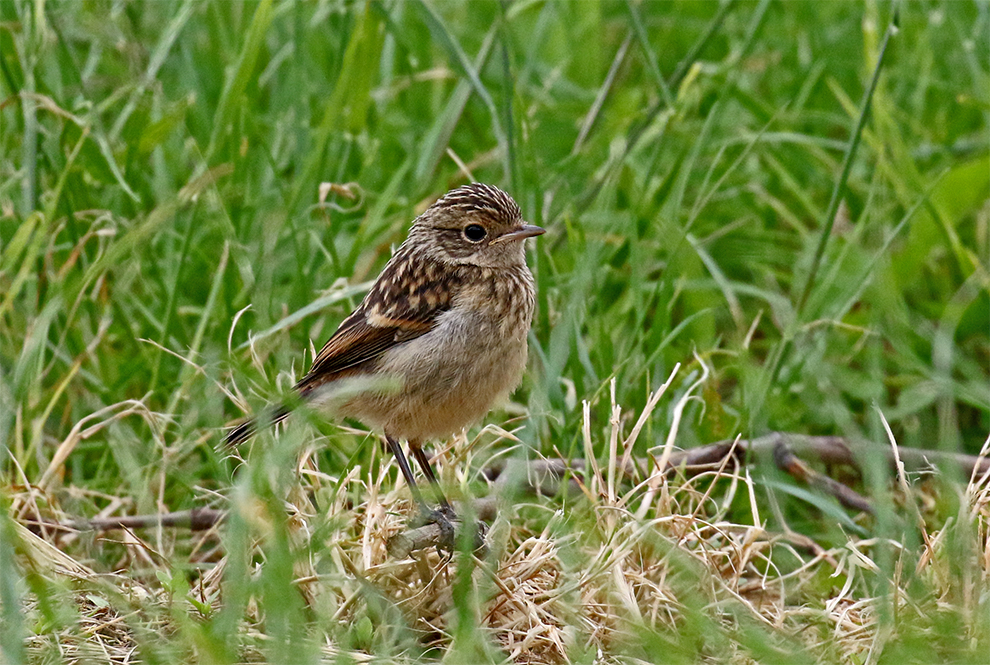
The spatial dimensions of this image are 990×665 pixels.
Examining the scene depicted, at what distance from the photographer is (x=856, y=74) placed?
7449 mm

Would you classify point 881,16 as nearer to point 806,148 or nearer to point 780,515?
point 806,148

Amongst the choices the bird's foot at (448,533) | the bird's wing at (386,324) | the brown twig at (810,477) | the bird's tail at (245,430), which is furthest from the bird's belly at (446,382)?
the brown twig at (810,477)

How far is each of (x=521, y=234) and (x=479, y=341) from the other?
529 millimetres

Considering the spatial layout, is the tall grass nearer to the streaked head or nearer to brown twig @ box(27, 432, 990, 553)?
brown twig @ box(27, 432, 990, 553)

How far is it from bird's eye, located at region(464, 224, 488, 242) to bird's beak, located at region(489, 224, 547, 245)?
1.9 inches

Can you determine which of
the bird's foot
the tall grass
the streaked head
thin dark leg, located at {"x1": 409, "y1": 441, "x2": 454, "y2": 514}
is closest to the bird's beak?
the streaked head

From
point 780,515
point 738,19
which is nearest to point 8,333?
point 780,515

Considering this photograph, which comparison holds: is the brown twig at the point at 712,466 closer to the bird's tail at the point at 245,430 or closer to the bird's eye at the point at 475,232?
the bird's tail at the point at 245,430

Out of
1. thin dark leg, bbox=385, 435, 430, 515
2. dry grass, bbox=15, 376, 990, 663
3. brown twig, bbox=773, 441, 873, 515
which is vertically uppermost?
thin dark leg, bbox=385, 435, 430, 515

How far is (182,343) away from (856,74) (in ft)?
13.4

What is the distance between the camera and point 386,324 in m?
4.59

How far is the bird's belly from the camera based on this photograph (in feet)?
14.2

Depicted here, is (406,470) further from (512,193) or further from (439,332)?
(512,193)

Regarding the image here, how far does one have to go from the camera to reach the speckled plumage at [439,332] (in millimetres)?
4352
